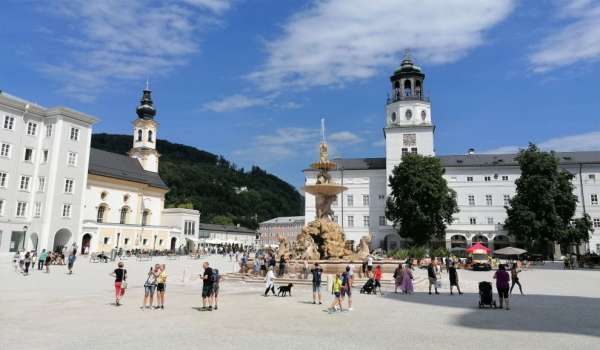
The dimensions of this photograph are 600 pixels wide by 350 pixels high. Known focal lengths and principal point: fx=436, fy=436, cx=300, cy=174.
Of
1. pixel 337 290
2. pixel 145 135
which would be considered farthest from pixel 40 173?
pixel 337 290

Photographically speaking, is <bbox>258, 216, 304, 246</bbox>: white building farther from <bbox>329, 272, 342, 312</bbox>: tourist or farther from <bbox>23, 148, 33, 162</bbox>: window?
<bbox>329, 272, 342, 312</bbox>: tourist

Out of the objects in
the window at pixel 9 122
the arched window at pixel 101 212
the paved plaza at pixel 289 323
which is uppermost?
the window at pixel 9 122

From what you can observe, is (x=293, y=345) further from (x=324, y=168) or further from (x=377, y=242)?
(x=377, y=242)

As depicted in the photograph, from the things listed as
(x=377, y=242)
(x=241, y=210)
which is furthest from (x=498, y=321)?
(x=241, y=210)

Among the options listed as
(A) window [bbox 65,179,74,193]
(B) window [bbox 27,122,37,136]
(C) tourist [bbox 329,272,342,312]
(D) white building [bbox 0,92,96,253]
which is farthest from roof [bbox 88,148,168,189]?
(C) tourist [bbox 329,272,342,312]

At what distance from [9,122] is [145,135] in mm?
35776

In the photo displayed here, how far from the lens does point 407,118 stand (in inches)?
2338

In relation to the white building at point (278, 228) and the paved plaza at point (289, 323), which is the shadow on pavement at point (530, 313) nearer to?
the paved plaza at point (289, 323)

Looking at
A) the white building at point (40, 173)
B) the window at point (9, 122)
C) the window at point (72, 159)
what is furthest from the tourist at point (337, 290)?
the window at point (72, 159)

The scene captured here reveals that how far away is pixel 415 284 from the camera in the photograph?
20078 millimetres

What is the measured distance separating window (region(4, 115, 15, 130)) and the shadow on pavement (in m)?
40.5

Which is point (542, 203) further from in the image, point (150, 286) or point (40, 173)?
point (40, 173)

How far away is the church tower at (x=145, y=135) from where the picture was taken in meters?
75.6

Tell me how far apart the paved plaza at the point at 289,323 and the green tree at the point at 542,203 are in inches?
1191
